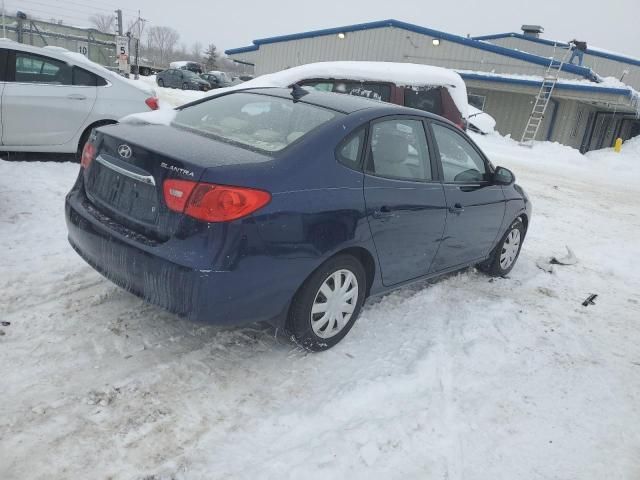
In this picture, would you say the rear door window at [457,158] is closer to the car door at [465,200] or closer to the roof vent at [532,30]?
the car door at [465,200]

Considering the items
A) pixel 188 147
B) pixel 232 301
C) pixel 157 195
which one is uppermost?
pixel 188 147

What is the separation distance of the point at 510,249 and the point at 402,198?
2.25m

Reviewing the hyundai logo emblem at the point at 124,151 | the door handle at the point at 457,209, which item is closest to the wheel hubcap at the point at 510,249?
the door handle at the point at 457,209

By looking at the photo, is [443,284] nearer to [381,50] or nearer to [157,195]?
[157,195]

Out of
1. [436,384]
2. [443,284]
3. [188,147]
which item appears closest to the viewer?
[188,147]

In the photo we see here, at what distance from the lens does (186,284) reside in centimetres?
264

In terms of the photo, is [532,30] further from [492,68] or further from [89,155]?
[89,155]

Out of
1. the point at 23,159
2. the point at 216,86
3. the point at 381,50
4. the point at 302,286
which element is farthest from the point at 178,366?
the point at 216,86

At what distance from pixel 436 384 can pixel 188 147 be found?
205 centimetres

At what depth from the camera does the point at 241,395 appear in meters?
2.85

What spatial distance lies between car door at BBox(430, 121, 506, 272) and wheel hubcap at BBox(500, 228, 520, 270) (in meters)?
0.38

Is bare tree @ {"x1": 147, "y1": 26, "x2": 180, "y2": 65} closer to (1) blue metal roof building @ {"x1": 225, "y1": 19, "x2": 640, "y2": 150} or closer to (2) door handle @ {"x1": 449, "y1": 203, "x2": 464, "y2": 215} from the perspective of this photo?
(1) blue metal roof building @ {"x1": 225, "y1": 19, "x2": 640, "y2": 150}

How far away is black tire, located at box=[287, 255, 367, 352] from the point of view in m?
3.05

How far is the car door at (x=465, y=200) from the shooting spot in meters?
4.02
